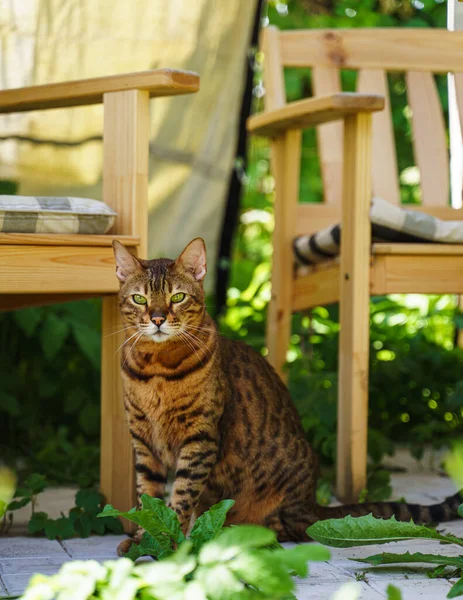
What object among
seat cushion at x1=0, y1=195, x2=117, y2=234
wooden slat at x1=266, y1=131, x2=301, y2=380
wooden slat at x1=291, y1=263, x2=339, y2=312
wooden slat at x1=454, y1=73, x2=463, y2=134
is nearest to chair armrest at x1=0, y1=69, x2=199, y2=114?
Answer: seat cushion at x1=0, y1=195, x2=117, y2=234

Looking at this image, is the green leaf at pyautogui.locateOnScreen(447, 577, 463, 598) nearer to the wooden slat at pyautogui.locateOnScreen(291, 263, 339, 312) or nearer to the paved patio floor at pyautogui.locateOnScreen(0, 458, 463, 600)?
the paved patio floor at pyautogui.locateOnScreen(0, 458, 463, 600)

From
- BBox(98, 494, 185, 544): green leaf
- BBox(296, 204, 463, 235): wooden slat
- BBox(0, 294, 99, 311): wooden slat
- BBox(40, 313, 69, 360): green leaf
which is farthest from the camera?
BBox(296, 204, 463, 235): wooden slat

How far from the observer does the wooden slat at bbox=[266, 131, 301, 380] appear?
10.3 ft

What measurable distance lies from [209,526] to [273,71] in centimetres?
212

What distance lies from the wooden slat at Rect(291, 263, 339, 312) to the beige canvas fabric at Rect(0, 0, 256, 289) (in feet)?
2.91

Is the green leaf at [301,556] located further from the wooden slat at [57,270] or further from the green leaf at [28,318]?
the green leaf at [28,318]

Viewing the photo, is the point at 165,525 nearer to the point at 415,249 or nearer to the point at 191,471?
the point at 191,471

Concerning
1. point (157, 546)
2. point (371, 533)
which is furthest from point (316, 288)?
point (157, 546)

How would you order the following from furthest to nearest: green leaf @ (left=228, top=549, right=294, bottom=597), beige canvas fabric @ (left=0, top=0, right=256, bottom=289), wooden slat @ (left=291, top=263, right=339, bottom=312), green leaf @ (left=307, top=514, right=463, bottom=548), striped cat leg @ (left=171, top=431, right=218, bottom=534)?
beige canvas fabric @ (left=0, top=0, right=256, bottom=289), wooden slat @ (left=291, top=263, right=339, bottom=312), striped cat leg @ (left=171, top=431, right=218, bottom=534), green leaf @ (left=307, top=514, right=463, bottom=548), green leaf @ (left=228, top=549, right=294, bottom=597)

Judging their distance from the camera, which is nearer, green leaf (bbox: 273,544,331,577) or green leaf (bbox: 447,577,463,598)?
green leaf (bbox: 273,544,331,577)

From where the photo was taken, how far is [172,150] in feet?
12.5

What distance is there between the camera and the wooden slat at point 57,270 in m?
2.06

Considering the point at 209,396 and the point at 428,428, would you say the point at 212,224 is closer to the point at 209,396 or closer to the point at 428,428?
the point at 428,428

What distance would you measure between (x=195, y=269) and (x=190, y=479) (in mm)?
500
